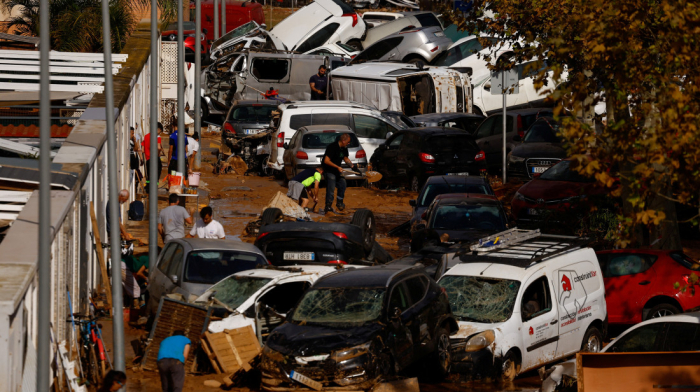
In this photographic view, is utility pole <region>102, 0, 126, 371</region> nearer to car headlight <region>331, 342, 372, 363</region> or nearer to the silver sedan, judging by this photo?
car headlight <region>331, 342, 372, 363</region>

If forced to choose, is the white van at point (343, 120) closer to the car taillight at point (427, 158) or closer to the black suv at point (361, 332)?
the car taillight at point (427, 158)

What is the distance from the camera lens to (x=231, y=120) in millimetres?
27031

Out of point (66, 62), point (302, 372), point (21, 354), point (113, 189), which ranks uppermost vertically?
point (66, 62)

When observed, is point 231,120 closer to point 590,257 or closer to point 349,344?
point 590,257

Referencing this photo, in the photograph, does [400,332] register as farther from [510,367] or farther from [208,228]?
[208,228]

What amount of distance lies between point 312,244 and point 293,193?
→ 4.35 meters

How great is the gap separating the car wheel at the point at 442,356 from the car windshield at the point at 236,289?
2306 mm

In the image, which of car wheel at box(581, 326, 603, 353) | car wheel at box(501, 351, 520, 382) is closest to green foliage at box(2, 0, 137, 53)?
car wheel at box(581, 326, 603, 353)

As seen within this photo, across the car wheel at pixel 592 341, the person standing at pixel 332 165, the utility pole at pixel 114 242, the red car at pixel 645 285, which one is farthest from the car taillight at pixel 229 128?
the car wheel at pixel 592 341

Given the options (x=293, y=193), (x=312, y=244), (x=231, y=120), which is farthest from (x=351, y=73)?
(x=312, y=244)

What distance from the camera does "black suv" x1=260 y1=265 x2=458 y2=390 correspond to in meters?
9.81

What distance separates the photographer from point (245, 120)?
1066 inches

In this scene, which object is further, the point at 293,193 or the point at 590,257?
the point at 293,193

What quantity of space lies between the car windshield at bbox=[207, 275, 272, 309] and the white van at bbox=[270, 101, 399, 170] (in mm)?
12914
